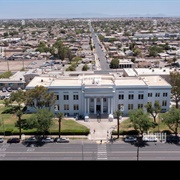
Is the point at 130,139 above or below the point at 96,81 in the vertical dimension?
below

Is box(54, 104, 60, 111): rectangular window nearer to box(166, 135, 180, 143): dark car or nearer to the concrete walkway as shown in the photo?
the concrete walkway

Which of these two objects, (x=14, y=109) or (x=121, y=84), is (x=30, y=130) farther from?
(x=121, y=84)

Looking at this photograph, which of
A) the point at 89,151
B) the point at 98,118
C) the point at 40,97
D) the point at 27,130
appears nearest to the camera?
the point at 89,151

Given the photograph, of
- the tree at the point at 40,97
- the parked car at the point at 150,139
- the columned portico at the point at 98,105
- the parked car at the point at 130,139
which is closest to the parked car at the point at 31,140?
the tree at the point at 40,97

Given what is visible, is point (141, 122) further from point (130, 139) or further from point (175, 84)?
point (175, 84)

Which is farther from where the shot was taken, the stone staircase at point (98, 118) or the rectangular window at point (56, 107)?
the rectangular window at point (56, 107)

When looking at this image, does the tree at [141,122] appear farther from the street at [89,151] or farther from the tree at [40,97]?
the tree at [40,97]

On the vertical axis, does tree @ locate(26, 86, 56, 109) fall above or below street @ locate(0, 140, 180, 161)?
above

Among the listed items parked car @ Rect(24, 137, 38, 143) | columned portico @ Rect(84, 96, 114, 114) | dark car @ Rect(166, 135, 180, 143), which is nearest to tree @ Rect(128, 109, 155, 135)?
dark car @ Rect(166, 135, 180, 143)

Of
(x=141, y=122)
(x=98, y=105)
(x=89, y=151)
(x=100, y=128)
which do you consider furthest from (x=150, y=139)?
(x=98, y=105)
